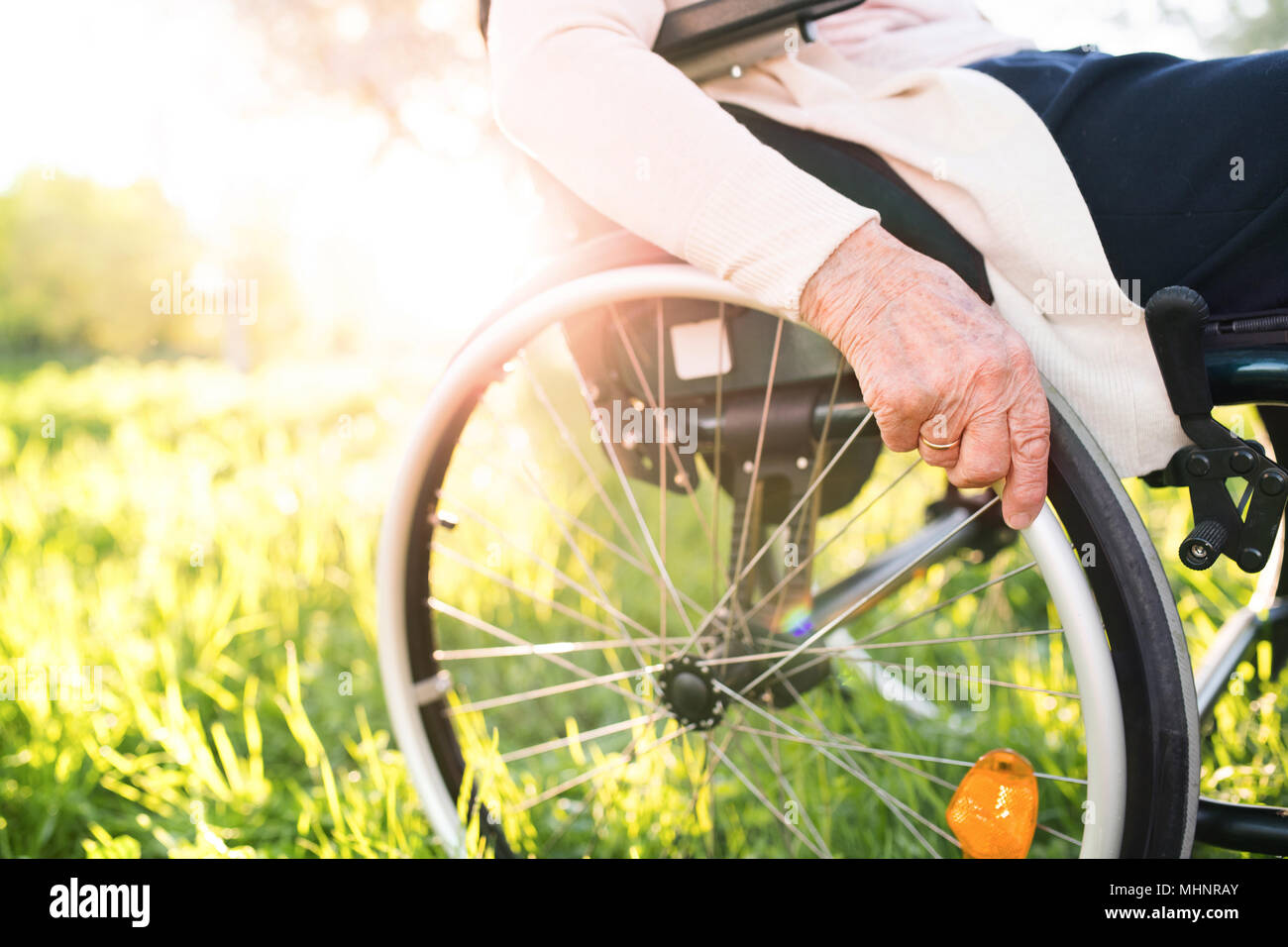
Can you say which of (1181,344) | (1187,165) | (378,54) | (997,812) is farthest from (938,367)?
(378,54)

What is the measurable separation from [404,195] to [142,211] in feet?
52.8

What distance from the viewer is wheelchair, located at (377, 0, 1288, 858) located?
2.83 ft

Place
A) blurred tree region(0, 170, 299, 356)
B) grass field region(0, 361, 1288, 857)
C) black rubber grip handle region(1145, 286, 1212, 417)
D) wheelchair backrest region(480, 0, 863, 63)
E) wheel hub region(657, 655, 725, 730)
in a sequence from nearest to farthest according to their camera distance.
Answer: black rubber grip handle region(1145, 286, 1212, 417) < wheelchair backrest region(480, 0, 863, 63) < wheel hub region(657, 655, 725, 730) < grass field region(0, 361, 1288, 857) < blurred tree region(0, 170, 299, 356)

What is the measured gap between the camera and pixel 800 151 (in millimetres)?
1036

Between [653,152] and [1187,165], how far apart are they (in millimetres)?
537

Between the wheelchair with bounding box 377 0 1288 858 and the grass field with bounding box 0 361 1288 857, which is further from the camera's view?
the grass field with bounding box 0 361 1288 857

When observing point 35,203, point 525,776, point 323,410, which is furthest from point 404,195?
point 35,203

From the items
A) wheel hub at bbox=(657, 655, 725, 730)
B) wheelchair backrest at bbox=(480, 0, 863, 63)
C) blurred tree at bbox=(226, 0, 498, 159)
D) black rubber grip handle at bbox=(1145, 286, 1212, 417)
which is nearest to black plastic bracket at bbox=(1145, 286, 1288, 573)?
black rubber grip handle at bbox=(1145, 286, 1212, 417)

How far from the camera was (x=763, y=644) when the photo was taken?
1178mm

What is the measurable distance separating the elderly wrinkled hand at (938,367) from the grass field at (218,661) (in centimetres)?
82

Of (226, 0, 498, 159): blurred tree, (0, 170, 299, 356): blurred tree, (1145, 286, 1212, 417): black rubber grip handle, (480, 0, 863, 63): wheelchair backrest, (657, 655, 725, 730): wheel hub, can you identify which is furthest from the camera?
(0, 170, 299, 356): blurred tree

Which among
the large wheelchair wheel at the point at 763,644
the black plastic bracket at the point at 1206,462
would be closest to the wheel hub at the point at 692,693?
the large wheelchair wheel at the point at 763,644

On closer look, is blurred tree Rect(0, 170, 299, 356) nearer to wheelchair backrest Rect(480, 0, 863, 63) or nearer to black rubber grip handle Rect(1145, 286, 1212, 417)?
wheelchair backrest Rect(480, 0, 863, 63)
